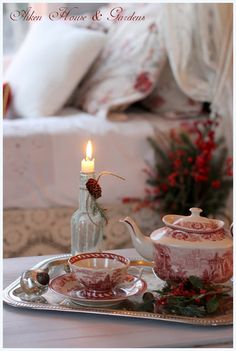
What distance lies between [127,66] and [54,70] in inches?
11.8

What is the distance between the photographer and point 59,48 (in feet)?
9.60

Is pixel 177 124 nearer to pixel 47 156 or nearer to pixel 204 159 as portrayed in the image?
pixel 204 159

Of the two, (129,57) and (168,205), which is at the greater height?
(129,57)

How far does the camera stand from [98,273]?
1.27 metres

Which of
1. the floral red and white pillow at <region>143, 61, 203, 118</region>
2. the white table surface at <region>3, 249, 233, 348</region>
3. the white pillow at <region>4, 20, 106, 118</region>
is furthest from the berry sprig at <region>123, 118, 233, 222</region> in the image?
the white table surface at <region>3, 249, 233, 348</region>

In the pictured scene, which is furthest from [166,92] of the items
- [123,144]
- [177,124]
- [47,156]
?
[47,156]

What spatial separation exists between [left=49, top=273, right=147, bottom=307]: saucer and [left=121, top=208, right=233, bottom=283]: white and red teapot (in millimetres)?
57

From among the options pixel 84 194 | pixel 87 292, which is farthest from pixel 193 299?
pixel 84 194

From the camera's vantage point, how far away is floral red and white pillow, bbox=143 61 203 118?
281cm

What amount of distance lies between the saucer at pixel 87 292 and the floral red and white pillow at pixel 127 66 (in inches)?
57.4

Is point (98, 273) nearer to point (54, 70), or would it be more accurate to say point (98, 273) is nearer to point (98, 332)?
point (98, 332)

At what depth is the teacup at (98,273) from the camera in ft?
4.17

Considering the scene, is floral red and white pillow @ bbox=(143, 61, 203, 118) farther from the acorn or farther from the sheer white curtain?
the acorn

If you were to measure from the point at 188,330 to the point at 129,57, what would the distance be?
180 centimetres
